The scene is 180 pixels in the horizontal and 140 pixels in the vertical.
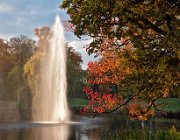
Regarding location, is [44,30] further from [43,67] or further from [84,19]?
[84,19]

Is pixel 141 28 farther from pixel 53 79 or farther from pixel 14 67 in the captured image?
pixel 14 67

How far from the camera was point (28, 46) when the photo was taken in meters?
58.5

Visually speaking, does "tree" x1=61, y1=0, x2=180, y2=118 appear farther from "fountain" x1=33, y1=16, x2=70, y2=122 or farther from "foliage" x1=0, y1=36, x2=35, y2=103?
"foliage" x1=0, y1=36, x2=35, y2=103

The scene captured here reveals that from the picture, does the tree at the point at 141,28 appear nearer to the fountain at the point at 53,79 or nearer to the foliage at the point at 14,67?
the fountain at the point at 53,79

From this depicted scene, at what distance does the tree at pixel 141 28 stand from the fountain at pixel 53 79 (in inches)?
1141

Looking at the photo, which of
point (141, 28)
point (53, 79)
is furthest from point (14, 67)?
point (141, 28)

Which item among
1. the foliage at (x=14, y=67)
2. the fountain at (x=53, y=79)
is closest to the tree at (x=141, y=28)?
the fountain at (x=53, y=79)

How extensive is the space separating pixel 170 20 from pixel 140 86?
2.11 m

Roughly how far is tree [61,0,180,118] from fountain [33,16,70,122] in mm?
28978

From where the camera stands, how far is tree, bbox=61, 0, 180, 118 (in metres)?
9.31

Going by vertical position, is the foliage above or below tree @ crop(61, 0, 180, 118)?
above

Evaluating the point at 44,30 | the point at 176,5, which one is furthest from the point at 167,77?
the point at 44,30

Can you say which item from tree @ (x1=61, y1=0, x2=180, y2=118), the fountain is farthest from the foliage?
tree @ (x1=61, y1=0, x2=180, y2=118)

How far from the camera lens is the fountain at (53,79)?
39.7 metres
